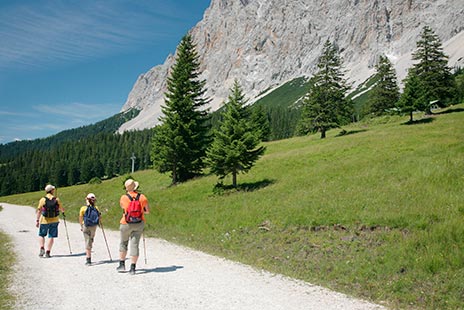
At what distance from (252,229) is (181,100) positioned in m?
22.8

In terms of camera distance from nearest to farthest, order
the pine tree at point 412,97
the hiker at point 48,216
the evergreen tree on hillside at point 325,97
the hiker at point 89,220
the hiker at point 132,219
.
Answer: the hiker at point 132,219
the hiker at point 89,220
the hiker at point 48,216
the pine tree at point 412,97
the evergreen tree on hillside at point 325,97

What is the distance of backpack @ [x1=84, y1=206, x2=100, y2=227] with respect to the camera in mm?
12258

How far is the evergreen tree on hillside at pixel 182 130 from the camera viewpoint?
35.0 metres

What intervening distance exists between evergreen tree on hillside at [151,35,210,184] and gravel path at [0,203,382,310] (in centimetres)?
2241

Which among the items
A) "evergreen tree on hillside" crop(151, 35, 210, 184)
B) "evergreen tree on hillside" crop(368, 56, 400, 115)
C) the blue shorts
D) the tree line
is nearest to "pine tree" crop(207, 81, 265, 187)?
the tree line

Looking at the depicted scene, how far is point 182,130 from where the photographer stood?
117 feet

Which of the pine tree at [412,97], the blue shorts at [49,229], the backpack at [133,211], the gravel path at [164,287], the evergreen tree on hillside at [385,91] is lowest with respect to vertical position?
the gravel path at [164,287]

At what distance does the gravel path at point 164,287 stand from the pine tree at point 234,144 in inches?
562

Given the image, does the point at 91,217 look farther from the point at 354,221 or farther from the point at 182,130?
the point at 182,130

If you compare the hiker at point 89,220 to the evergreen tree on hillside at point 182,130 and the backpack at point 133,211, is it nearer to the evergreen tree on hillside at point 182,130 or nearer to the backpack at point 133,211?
the backpack at point 133,211

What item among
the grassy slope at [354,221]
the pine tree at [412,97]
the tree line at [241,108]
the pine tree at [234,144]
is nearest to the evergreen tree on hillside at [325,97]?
the tree line at [241,108]

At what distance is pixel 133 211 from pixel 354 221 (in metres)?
9.08

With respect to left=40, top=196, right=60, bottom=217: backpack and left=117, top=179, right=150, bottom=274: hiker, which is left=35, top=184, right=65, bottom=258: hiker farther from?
left=117, top=179, right=150, bottom=274: hiker

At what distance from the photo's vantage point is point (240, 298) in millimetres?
8234
